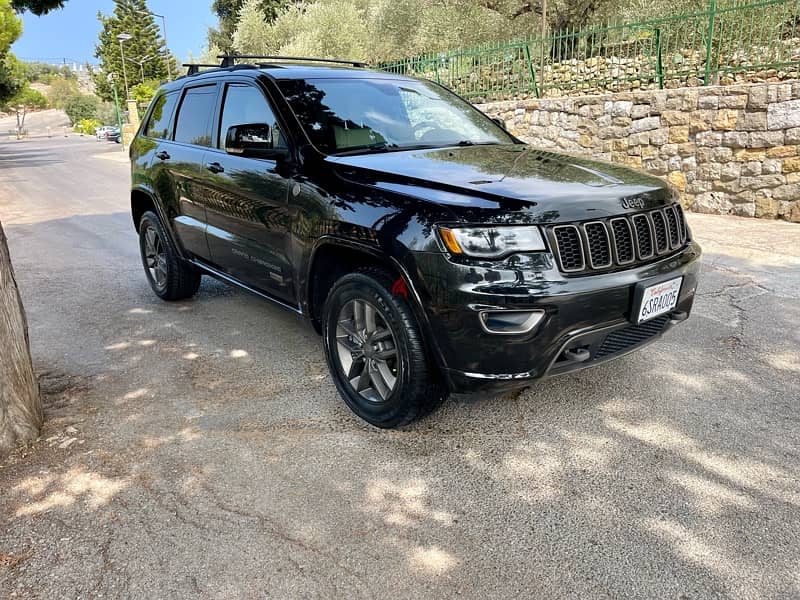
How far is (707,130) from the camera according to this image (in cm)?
860

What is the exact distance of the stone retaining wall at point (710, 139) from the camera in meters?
7.97

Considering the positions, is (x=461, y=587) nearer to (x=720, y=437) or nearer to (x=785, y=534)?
(x=785, y=534)

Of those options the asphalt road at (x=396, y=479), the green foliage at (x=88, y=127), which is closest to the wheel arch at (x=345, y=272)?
the asphalt road at (x=396, y=479)

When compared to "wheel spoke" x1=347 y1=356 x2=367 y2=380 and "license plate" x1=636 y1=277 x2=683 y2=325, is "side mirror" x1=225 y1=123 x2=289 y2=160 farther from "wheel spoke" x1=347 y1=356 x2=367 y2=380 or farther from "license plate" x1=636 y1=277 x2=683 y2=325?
"license plate" x1=636 y1=277 x2=683 y2=325

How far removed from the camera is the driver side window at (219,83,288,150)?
367cm

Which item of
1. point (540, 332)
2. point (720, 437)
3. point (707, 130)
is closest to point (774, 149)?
point (707, 130)

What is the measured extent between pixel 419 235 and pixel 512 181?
545 millimetres

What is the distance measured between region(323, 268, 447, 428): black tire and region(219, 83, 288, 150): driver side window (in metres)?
1.00

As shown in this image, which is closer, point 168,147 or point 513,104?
point 168,147

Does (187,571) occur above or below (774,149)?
below

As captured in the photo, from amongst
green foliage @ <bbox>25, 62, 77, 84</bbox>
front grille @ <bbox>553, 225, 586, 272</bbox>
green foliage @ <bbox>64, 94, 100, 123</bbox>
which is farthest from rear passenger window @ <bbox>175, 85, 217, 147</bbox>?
green foliage @ <bbox>25, 62, 77, 84</bbox>

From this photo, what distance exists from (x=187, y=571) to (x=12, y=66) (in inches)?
1497

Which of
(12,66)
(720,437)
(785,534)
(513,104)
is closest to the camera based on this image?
(785,534)

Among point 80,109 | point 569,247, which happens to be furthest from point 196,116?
point 80,109
